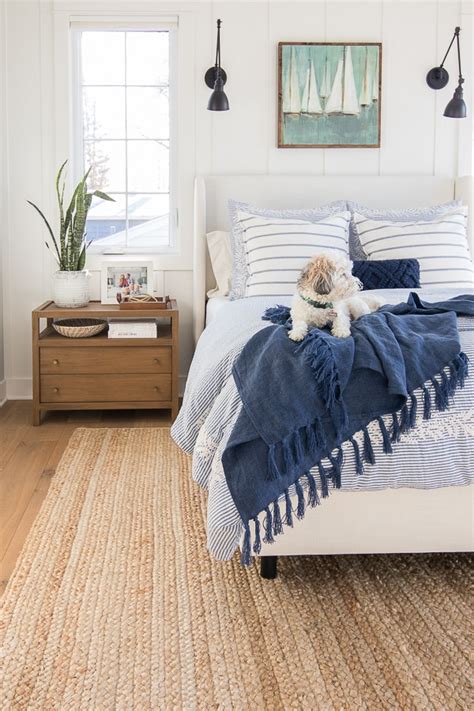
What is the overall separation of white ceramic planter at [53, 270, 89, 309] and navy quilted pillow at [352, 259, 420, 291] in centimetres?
142

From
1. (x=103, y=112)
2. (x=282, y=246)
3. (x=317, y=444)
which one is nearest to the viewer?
(x=317, y=444)

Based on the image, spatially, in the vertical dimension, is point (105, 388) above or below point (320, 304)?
below

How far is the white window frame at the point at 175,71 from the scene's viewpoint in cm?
421

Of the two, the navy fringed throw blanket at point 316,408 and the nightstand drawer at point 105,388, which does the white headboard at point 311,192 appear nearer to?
the nightstand drawer at point 105,388

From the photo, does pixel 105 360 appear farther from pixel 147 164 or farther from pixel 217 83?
pixel 217 83

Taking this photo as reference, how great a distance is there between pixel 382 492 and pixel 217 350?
0.73m

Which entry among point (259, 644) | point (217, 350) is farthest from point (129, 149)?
point (259, 644)

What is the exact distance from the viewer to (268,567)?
223cm

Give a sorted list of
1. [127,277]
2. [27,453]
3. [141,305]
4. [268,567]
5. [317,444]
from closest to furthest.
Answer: [317,444], [268,567], [27,453], [141,305], [127,277]

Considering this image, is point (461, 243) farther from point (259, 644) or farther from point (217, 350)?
point (259, 644)

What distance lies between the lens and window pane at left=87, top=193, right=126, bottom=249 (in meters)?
4.46

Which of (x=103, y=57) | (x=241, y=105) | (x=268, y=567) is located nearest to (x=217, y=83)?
(x=241, y=105)

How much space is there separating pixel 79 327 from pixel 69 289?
0.74ft

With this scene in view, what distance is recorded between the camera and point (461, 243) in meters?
3.78
